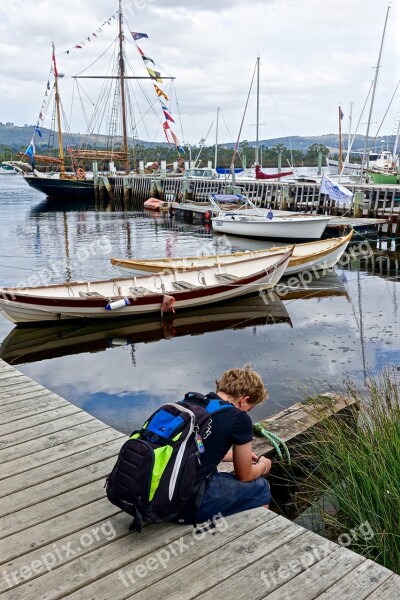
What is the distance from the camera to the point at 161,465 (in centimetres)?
294

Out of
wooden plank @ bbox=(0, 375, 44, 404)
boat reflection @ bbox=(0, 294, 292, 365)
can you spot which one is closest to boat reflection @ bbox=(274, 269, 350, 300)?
boat reflection @ bbox=(0, 294, 292, 365)

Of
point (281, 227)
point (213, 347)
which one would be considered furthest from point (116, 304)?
point (281, 227)

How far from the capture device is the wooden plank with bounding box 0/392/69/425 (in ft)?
16.8

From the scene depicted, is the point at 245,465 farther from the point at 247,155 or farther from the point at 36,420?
the point at 247,155

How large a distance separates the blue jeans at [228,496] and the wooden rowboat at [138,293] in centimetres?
959

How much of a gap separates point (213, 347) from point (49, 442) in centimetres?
732

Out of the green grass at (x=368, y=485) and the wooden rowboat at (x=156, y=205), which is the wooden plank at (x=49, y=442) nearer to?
the green grass at (x=368, y=485)

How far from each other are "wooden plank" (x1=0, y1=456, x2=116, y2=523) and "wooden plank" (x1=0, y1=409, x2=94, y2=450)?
0.76m

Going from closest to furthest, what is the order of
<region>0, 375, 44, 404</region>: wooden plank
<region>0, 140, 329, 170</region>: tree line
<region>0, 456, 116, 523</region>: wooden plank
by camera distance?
<region>0, 456, 116, 523</region>: wooden plank < <region>0, 375, 44, 404</region>: wooden plank < <region>0, 140, 329, 170</region>: tree line

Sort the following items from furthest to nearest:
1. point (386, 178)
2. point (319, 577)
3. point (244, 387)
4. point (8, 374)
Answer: point (386, 178) → point (8, 374) → point (244, 387) → point (319, 577)

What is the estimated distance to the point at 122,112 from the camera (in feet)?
176

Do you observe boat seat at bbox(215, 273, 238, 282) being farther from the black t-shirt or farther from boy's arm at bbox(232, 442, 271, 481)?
the black t-shirt

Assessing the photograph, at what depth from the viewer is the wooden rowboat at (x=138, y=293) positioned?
1258 centimetres

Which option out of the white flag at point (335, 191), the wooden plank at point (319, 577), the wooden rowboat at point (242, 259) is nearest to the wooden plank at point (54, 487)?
the wooden plank at point (319, 577)
